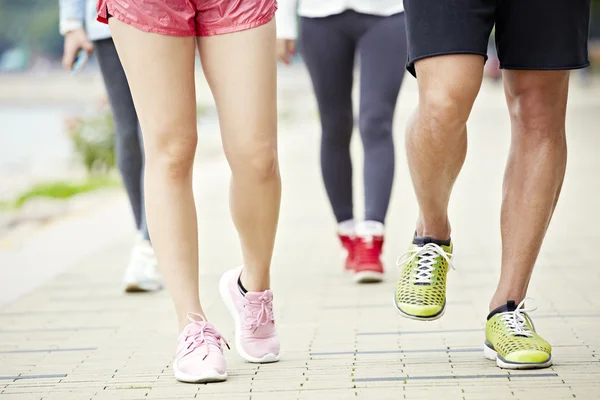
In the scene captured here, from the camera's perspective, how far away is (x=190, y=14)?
3084mm

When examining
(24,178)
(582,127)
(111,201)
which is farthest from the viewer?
(582,127)

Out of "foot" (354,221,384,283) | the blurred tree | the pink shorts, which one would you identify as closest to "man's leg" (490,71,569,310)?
the pink shorts

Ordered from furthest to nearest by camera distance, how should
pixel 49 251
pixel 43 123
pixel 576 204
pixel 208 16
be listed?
pixel 43 123, pixel 576 204, pixel 49 251, pixel 208 16

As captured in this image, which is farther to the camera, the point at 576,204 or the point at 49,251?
the point at 576,204

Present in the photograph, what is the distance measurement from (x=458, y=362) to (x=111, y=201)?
20.8 ft

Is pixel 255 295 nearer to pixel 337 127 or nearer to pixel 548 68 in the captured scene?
pixel 548 68

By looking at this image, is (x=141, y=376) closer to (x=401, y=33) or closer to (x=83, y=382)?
(x=83, y=382)

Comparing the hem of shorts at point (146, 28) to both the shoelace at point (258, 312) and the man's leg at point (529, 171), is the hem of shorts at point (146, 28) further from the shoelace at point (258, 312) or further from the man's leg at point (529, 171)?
the man's leg at point (529, 171)

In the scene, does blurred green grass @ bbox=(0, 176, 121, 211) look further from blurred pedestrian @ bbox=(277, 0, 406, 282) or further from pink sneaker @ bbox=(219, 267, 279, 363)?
pink sneaker @ bbox=(219, 267, 279, 363)

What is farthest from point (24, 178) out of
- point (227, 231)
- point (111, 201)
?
point (227, 231)

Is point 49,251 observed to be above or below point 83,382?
below

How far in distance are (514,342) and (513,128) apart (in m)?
0.70

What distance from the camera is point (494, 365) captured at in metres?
3.20

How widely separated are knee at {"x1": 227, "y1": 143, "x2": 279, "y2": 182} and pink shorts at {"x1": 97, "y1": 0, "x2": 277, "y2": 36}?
1.20 feet
